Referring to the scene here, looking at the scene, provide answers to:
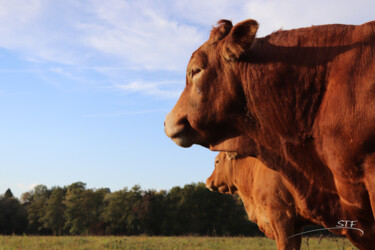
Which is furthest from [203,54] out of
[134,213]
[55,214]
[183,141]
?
[55,214]

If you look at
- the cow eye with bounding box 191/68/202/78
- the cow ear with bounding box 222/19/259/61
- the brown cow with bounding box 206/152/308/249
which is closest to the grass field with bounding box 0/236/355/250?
the brown cow with bounding box 206/152/308/249

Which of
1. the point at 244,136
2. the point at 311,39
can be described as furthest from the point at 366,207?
the point at 311,39

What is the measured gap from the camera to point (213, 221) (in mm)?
52844

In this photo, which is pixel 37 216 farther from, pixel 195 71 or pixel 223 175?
pixel 195 71

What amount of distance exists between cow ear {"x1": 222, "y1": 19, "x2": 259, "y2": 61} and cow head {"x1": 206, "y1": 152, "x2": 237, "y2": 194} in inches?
293

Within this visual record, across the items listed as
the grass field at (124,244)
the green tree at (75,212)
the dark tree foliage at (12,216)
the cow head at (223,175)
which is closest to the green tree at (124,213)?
the green tree at (75,212)

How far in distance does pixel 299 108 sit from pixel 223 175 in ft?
27.7

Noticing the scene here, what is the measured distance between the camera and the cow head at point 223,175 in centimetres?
A: 1150

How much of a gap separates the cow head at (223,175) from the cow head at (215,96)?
23.1ft

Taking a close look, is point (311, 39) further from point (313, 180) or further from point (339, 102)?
point (313, 180)

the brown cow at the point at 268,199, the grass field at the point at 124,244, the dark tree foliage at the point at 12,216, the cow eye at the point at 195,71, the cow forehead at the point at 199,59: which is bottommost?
the grass field at the point at 124,244

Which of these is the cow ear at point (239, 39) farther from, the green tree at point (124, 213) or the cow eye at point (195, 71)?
the green tree at point (124, 213)

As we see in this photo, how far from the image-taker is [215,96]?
13.0ft

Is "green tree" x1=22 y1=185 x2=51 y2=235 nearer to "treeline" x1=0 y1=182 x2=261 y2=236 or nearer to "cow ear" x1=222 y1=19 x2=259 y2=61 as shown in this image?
"treeline" x1=0 y1=182 x2=261 y2=236
